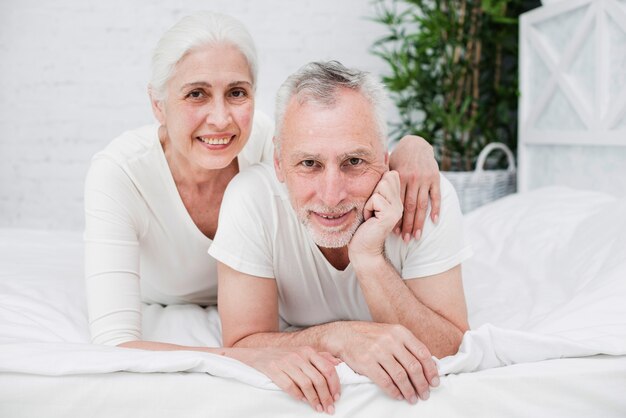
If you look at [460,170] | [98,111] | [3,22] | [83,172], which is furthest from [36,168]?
[460,170]

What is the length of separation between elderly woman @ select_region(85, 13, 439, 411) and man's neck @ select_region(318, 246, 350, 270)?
0.15 metres

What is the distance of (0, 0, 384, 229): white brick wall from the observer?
11.5 ft

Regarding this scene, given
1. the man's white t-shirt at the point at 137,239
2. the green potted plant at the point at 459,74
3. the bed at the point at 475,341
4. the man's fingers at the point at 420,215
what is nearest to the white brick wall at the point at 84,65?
the green potted plant at the point at 459,74

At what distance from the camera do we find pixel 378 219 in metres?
1.22

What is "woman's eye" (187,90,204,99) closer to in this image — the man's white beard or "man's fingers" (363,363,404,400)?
the man's white beard

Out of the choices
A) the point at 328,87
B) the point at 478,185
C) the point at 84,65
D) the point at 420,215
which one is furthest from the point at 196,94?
the point at 84,65

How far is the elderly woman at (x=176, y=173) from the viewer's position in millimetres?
1366

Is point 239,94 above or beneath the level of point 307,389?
above

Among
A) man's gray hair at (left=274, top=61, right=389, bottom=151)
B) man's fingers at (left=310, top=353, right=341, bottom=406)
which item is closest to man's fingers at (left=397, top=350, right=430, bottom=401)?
man's fingers at (left=310, top=353, right=341, bottom=406)

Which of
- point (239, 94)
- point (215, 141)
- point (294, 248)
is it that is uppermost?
point (239, 94)

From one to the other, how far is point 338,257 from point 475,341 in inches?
16.1

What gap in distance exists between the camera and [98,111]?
3559 mm

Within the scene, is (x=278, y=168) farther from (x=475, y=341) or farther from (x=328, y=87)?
(x=475, y=341)

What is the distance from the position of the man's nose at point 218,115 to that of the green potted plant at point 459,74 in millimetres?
1876
